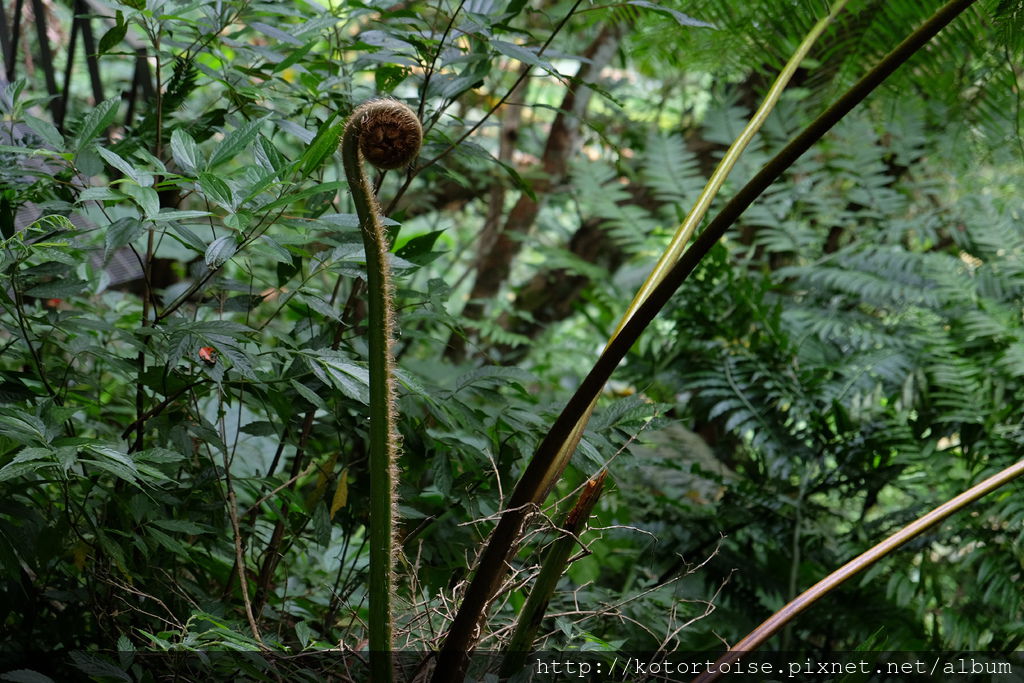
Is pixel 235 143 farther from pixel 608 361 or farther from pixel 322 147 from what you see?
pixel 608 361

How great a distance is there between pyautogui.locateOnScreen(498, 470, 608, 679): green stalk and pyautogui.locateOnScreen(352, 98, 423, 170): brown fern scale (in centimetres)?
30

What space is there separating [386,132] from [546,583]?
37 cm

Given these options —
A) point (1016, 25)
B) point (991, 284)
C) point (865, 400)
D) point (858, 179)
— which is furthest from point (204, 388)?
point (858, 179)

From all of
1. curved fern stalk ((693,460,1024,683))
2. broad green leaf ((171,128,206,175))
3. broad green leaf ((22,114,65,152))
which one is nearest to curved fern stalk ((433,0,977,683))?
curved fern stalk ((693,460,1024,683))

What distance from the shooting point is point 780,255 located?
2.49 metres

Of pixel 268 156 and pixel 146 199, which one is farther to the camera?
pixel 268 156

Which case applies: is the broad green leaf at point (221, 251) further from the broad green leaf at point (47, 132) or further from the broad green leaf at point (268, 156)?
the broad green leaf at point (47, 132)

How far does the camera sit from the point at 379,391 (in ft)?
1.87

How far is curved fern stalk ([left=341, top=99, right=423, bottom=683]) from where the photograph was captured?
0.56 metres

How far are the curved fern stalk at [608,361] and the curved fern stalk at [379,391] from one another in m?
0.06

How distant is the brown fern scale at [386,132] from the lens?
0.54 meters

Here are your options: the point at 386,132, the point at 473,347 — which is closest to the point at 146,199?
the point at 386,132

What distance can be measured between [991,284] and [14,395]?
1.89m

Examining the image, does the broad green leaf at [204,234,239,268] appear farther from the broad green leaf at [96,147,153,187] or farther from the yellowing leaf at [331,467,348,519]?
the yellowing leaf at [331,467,348,519]
